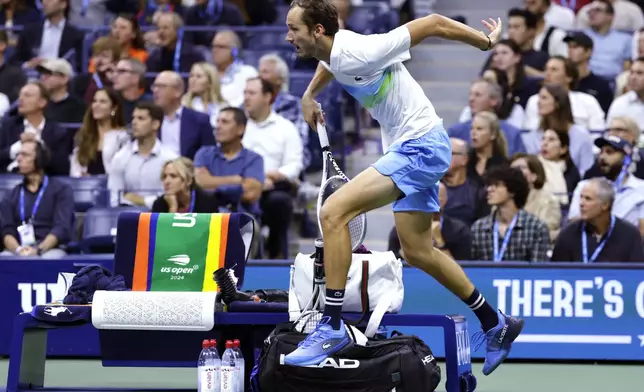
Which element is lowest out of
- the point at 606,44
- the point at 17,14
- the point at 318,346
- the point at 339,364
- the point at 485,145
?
the point at 339,364

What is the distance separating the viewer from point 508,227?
9.23m

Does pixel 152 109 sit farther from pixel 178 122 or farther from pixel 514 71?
pixel 514 71

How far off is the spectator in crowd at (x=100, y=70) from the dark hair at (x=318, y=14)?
6.38m

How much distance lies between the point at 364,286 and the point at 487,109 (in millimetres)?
4823

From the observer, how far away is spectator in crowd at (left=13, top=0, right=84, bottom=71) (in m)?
13.6

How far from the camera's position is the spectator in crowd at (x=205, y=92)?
38.1 ft

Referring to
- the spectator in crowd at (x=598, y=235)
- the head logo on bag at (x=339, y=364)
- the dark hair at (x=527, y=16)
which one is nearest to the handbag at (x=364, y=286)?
the head logo on bag at (x=339, y=364)

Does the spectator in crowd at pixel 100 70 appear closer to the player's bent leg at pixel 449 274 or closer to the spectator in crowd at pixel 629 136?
the spectator in crowd at pixel 629 136

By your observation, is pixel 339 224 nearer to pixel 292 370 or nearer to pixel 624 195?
pixel 292 370

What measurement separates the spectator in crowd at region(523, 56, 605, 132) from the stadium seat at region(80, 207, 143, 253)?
358 centimetres

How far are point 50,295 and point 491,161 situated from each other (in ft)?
12.0

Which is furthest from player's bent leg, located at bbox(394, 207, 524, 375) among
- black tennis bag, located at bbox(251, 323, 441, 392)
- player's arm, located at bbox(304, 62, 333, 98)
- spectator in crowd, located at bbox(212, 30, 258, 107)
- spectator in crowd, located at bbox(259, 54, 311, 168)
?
spectator in crowd, located at bbox(212, 30, 258, 107)

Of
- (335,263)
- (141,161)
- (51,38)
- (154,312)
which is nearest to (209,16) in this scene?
(51,38)

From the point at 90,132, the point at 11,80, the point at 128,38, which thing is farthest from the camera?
the point at 128,38
